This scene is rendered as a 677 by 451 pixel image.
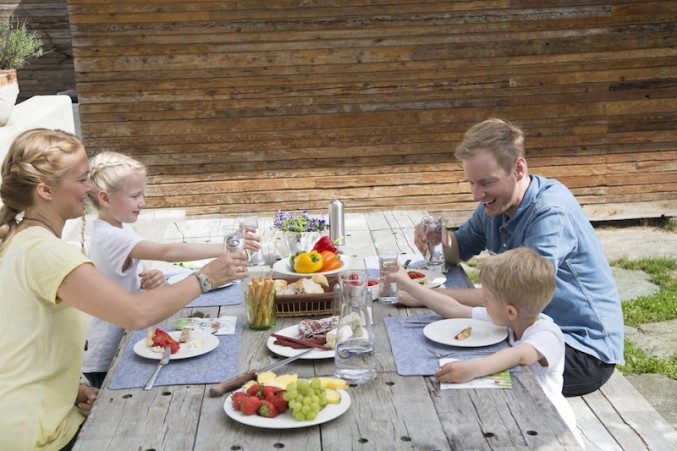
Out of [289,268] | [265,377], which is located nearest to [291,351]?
[265,377]

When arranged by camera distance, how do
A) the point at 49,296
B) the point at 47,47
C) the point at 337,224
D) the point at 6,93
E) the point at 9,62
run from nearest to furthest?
the point at 49,296
the point at 337,224
the point at 6,93
the point at 9,62
the point at 47,47

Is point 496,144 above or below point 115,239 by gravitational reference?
above

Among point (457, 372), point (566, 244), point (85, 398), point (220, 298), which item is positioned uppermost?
point (566, 244)

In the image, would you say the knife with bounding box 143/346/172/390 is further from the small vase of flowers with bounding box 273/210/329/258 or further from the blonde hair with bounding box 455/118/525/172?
the blonde hair with bounding box 455/118/525/172

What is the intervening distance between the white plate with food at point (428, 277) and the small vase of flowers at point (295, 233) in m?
0.53

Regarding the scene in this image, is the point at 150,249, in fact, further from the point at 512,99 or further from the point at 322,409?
the point at 512,99

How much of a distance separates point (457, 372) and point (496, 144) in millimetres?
1252

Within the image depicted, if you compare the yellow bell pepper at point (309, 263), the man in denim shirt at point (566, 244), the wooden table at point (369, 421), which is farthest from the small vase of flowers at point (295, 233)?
the wooden table at point (369, 421)

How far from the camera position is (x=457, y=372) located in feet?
8.96

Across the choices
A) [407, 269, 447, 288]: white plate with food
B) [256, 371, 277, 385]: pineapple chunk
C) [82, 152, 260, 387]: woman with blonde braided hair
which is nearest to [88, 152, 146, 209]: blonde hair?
[82, 152, 260, 387]: woman with blonde braided hair

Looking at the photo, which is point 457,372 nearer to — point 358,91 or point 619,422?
point 619,422

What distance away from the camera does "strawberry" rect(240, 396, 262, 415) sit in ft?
8.12

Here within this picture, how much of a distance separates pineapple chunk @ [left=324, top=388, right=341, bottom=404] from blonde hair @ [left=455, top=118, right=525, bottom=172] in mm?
1446

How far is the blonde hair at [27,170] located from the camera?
9.72 ft
